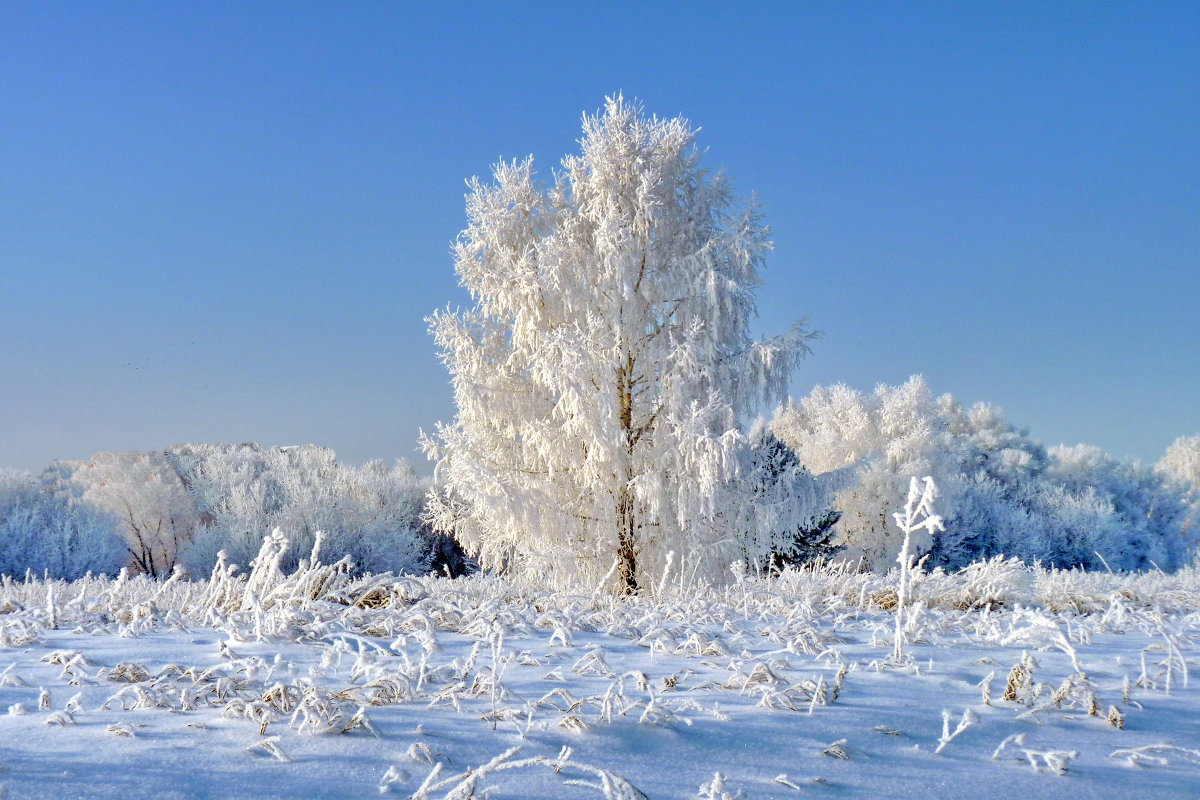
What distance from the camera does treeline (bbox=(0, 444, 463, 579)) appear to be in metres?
26.8

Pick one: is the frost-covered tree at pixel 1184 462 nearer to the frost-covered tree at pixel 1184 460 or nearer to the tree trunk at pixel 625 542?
the frost-covered tree at pixel 1184 460

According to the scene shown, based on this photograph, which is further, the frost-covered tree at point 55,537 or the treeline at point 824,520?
the treeline at point 824,520

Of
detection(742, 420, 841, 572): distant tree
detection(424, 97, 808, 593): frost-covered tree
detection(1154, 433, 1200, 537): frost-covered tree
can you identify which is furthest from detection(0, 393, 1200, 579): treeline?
detection(424, 97, 808, 593): frost-covered tree

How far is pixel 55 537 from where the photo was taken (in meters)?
26.1

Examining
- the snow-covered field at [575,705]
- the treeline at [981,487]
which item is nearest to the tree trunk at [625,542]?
the snow-covered field at [575,705]

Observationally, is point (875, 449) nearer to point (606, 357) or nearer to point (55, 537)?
point (606, 357)

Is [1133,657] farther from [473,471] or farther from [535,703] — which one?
[473,471]

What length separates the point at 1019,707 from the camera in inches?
106

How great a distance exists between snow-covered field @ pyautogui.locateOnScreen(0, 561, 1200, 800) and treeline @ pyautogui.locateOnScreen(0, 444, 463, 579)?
23461 millimetres

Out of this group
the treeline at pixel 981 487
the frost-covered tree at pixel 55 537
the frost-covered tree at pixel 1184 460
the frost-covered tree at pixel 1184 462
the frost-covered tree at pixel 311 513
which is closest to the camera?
the frost-covered tree at pixel 55 537

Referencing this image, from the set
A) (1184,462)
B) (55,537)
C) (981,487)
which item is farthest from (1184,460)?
(55,537)

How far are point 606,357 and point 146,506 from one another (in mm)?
27441

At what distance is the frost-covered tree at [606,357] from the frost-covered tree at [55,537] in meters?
18.7

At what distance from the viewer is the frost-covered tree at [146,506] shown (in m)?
31.8
